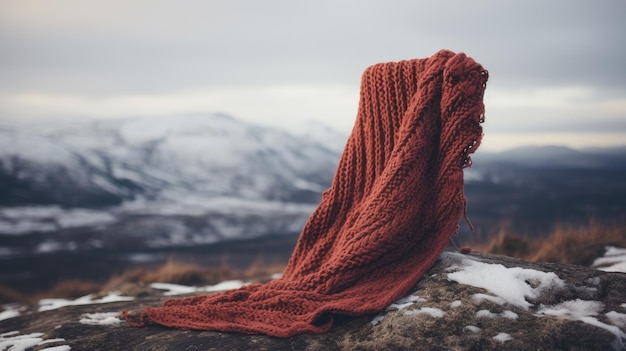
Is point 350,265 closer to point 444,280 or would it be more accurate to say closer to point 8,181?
point 444,280

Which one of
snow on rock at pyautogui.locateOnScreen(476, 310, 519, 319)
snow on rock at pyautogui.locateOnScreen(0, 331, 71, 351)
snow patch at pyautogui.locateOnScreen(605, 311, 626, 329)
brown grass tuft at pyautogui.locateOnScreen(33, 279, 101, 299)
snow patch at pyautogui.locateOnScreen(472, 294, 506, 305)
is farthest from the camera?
brown grass tuft at pyautogui.locateOnScreen(33, 279, 101, 299)

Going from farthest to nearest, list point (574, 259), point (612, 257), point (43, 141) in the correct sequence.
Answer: point (43, 141) < point (574, 259) < point (612, 257)

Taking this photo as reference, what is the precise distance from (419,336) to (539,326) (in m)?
0.53

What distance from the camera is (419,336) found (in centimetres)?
220

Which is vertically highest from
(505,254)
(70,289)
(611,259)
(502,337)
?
(502,337)

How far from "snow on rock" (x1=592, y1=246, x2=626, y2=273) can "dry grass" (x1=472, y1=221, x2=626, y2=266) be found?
75 mm

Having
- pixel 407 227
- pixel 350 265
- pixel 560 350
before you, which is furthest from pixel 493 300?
pixel 350 265

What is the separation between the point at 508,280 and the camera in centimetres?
258

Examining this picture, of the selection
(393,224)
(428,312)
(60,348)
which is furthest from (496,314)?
(60,348)

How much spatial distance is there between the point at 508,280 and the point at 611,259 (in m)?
2.49

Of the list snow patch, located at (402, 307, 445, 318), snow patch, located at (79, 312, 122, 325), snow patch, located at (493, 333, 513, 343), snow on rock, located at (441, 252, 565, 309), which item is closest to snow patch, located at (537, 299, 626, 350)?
snow on rock, located at (441, 252, 565, 309)

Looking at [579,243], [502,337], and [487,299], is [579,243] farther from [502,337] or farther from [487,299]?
[502,337]

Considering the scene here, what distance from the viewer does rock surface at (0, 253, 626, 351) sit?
2.08 meters

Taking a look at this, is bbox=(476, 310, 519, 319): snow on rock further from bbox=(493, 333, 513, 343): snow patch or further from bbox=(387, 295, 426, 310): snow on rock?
bbox=(387, 295, 426, 310): snow on rock
